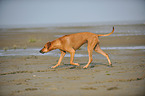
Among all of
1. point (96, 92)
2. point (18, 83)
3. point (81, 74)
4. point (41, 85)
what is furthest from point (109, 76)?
→ point (18, 83)

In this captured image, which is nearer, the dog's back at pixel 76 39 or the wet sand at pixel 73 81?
the wet sand at pixel 73 81

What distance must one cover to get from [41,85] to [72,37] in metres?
3.24

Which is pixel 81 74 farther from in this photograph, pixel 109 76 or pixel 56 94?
pixel 56 94

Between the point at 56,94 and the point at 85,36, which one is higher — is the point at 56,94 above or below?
below

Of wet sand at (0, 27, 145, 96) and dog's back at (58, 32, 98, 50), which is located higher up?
dog's back at (58, 32, 98, 50)

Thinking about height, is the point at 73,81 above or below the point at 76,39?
below

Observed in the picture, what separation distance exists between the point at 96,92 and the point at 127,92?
0.78 metres

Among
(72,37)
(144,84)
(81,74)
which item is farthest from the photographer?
(72,37)

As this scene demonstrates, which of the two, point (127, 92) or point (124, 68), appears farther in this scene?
point (124, 68)

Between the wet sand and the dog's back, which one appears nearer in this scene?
the wet sand

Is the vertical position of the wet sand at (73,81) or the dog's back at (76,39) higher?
the dog's back at (76,39)

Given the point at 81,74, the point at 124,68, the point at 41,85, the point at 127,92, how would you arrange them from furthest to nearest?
the point at 124,68
the point at 81,74
the point at 41,85
the point at 127,92

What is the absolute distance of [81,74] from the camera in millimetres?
7793

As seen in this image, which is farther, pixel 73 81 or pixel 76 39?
pixel 76 39
